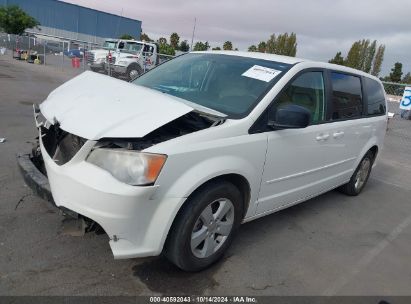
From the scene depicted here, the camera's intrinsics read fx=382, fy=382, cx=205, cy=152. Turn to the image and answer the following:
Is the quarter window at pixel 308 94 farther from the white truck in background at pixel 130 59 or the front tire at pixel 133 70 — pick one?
the front tire at pixel 133 70

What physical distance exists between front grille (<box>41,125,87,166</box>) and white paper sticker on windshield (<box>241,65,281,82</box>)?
5.59ft

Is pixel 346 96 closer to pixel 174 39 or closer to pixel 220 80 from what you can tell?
pixel 220 80

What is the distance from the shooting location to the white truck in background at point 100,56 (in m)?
20.8

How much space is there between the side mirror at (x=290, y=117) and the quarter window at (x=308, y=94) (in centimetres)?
18

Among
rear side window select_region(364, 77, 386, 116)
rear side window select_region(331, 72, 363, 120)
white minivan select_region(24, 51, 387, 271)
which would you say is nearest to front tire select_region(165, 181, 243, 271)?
white minivan select_region(24, 51, 387, 271)

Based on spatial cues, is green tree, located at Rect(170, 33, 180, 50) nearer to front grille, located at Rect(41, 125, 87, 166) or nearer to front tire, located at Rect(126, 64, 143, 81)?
front tire, located at Rect(126, 64, 143, 81)

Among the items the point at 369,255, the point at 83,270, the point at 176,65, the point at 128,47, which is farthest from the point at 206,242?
the point at 128,47

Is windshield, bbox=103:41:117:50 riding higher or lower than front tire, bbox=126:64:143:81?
higher

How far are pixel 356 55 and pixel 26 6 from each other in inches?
2468

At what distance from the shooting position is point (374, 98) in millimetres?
5379

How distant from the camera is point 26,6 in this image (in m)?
73.8

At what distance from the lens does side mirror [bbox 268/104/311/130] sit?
3.18 m

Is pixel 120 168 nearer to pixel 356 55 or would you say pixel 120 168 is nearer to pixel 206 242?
pixel 206 242

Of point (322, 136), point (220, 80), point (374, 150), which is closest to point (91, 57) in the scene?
point (374, 150)
